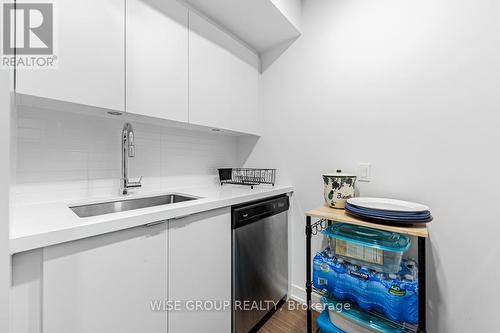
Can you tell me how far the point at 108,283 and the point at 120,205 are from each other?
570mm

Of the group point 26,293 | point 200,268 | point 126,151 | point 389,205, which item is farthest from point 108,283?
point 389,205

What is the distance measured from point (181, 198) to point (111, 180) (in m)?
0.43

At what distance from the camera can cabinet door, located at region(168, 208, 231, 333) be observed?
1.01m

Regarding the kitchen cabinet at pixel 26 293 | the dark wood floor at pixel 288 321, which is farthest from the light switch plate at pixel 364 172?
the kitchen cabinet at pixel 26 293

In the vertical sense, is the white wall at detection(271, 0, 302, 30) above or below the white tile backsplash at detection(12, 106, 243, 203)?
above

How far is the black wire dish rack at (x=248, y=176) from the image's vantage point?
1884 millimetres

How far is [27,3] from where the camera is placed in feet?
2.72

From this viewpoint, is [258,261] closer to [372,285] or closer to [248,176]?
[372,285]

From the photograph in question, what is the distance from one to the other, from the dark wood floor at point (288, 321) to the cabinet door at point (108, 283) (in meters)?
0.82

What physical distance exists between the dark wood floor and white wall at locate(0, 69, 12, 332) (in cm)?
138

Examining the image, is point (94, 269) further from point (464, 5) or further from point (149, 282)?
point (464, 5)

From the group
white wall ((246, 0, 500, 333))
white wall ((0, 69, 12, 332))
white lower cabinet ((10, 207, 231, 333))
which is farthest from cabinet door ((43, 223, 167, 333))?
white wall ((246, 0, 500, 333))
